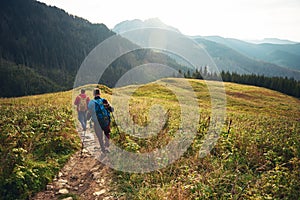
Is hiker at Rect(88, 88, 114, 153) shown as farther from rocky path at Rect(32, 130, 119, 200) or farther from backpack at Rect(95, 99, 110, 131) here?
rocky path at Rect(32, 130, 119, 200)


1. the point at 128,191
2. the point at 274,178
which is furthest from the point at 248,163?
the point at 128,191

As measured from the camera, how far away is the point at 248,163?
684 centimetres

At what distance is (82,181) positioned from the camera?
23.6ft

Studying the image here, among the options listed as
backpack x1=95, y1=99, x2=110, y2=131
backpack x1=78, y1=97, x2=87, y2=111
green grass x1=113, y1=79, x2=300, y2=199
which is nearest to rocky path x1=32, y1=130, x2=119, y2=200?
green grass x1=113, y1=79, x2=300, y2=199

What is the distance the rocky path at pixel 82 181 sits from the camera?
20.9ft

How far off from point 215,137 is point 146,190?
4366 millimetres

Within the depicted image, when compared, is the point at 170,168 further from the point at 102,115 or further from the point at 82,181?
the point at 102,115

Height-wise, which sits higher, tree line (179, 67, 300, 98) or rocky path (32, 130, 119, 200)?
tree line (179, 67, 300, 98)

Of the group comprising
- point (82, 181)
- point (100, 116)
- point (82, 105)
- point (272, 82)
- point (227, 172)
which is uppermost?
point (272, 82)

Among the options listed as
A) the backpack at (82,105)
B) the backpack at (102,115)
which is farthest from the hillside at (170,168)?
the backpack at (82,105)

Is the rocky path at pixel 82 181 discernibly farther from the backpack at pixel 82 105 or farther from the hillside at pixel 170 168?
the backpack at pixel 82 105

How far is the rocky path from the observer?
6355 mm

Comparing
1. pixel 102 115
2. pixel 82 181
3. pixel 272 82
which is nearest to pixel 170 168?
pixel 82 181

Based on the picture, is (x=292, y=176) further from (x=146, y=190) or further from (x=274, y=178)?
(x=146, y=190)
